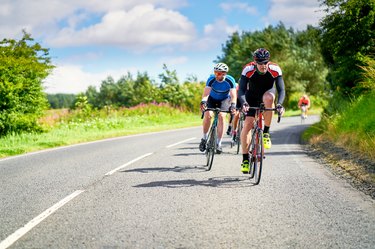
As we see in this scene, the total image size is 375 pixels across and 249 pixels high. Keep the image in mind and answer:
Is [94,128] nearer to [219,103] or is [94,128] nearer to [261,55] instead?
[219,103]

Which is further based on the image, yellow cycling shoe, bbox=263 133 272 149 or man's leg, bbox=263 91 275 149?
man's leg, bbox=263 91 275 149

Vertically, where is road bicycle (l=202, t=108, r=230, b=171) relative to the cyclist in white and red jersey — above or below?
below

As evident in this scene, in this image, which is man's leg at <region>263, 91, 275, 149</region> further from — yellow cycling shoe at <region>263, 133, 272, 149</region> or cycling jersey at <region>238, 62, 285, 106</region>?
cycling jersey at <region>238, 62, 285, 106</region>

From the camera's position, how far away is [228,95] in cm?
1002

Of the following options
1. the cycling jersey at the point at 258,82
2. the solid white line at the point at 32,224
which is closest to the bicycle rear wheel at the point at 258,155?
the cycling jersey at the point at 258,82

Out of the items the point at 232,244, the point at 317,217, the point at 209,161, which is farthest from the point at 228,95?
the point at 232,244

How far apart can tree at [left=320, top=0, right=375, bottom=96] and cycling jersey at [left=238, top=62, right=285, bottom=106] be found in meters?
7.29

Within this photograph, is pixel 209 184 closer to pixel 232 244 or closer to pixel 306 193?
pixel 306 193

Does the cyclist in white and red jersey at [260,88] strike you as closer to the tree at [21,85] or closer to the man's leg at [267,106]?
the man's leg at [267,106]

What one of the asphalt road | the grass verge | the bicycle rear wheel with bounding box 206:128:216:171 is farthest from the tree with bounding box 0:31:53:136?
the bicycle rear wheel with bounding box 206:128:216:171

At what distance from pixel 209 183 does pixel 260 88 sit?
6.05 ft

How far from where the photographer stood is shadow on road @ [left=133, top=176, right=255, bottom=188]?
7.23 meters

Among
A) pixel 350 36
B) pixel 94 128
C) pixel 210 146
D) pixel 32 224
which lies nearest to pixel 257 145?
pixel 210 146

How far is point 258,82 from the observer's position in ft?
24.7
